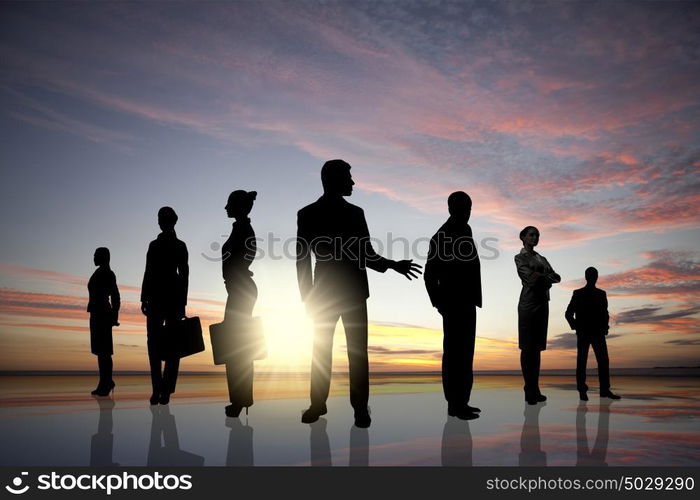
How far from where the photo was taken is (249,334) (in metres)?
7.25

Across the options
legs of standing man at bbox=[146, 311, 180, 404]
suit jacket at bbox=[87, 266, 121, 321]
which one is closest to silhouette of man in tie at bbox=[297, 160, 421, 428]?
legs of standing man at bbox=[146, 311, 180, 404]

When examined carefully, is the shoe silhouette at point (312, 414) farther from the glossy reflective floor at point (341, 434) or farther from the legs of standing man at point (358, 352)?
the legs of standing man at point (358, 352)

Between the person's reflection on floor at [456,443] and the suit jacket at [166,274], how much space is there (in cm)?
419

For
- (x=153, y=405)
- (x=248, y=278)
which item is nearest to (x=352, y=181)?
(x=248, y=278)

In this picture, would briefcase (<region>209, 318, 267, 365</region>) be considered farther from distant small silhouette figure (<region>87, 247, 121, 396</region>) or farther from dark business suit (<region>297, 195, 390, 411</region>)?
distant small silhouette figure (<region>87, 247, 121, 396</region>)

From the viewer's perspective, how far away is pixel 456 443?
223 inches

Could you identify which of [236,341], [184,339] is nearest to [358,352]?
[236,341]

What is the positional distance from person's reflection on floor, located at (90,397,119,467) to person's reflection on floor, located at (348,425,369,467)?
203 centimetres

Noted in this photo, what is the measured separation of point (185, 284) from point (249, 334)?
1683 mm

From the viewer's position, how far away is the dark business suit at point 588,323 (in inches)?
402

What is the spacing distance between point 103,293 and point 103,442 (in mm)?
4938

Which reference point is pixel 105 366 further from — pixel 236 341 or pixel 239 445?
pixel 239 445

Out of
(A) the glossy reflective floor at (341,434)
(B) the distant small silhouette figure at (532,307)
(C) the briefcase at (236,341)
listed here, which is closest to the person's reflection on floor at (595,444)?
(A) the glossy reflective floor at (341,434)

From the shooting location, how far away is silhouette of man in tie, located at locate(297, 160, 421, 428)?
638 centimetres
